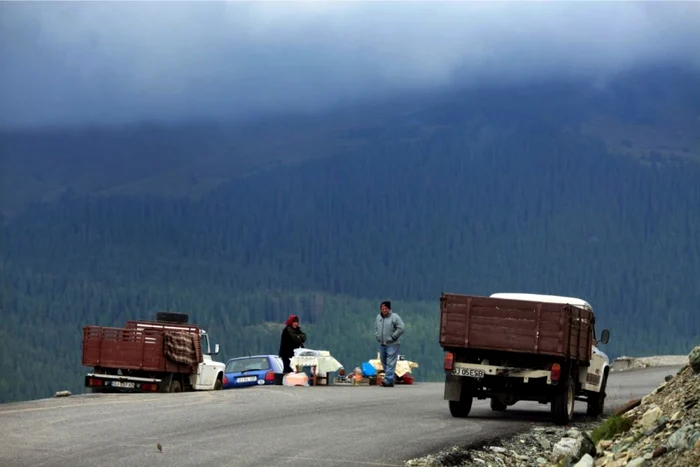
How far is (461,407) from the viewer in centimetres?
2308

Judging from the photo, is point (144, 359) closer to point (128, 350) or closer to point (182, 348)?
point (128, 350)

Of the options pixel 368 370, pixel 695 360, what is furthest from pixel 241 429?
pixel 368 370

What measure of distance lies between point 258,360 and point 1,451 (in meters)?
24.7

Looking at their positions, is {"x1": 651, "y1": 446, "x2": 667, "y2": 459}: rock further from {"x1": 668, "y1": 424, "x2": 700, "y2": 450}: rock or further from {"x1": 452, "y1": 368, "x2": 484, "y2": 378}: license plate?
{"x1": 452, "y1": 368, "x2": 484, "y2": 378}: license plate

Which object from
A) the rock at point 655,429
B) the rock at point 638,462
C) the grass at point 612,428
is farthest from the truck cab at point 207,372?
the rock at point 638,462

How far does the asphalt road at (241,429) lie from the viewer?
49.8 feet

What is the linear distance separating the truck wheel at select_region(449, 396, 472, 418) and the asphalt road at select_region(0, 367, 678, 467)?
0.57 ft

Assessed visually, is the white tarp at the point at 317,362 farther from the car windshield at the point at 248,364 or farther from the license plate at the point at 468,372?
the license plate at the point at 468,372

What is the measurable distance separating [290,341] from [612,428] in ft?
70.7

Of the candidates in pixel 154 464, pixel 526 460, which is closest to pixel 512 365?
pixel 526 460

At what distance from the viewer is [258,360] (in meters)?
39.9

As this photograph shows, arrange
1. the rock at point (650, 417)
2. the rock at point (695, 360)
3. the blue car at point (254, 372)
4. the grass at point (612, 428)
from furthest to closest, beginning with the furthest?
the blue car at point (254, 372), the rock at point (695, 360), the grass at point (612, 428), the rock at point (650, 417)

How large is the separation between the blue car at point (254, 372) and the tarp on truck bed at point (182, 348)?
12.4ft

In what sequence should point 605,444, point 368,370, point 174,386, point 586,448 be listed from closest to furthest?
point 586,448 < point 605,444 < point 174,386 < point 368,370
